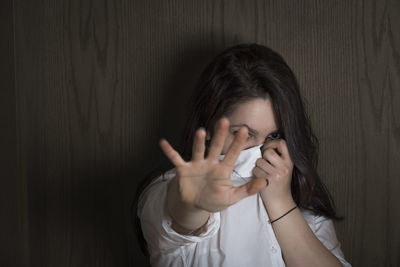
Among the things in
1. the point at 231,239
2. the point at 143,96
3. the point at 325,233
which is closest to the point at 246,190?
the point at 231,239

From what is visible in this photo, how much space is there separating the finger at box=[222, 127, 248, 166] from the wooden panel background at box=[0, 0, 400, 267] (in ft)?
2.34

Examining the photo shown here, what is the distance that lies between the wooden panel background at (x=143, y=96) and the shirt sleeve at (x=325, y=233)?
23 cm

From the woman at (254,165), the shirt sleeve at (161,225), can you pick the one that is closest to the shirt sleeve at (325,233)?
the woman at (254,165)

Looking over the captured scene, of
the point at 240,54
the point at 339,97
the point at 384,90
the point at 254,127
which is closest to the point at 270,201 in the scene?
the point at 254,127

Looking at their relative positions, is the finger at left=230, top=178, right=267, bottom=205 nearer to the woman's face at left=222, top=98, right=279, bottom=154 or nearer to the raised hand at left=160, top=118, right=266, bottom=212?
the raised hand at left=160, top=118, right=266, bottom=212

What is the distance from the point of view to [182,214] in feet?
2.50

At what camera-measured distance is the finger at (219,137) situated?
0.64m

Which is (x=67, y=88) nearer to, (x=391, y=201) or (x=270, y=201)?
(x=270, y=201)

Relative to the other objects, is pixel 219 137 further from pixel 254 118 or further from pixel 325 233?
pixel 325 233

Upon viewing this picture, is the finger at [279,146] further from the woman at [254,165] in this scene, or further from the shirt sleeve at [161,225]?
the shirt sleeve at [161,225]

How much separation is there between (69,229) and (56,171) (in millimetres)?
229

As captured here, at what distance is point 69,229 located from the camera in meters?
1.42

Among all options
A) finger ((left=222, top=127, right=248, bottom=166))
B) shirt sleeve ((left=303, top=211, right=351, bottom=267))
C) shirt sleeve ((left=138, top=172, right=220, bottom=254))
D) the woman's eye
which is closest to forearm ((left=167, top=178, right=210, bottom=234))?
shirt sleeve ((left=138, top=172, right=220, bottom=254))

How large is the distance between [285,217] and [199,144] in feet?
1.66
